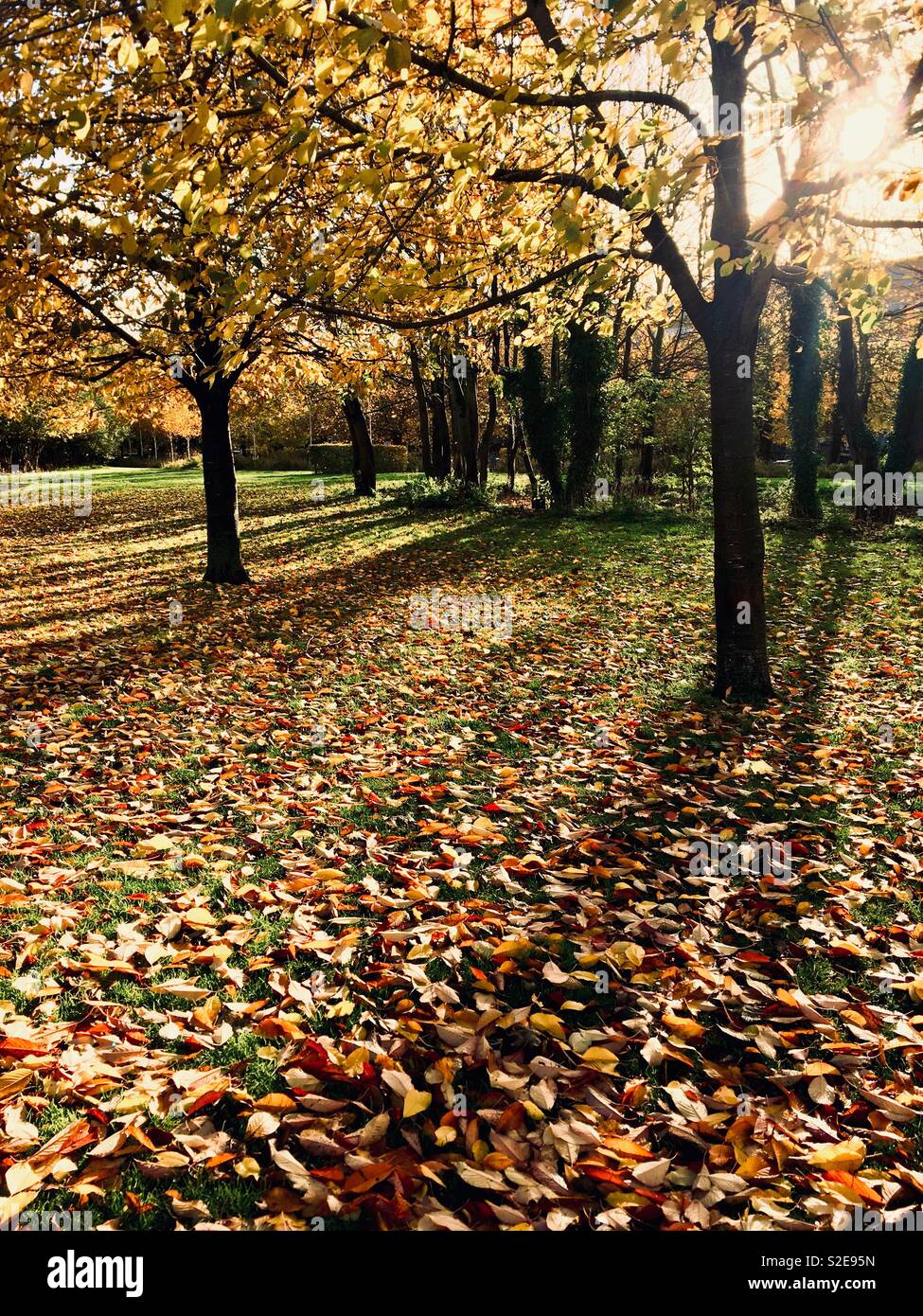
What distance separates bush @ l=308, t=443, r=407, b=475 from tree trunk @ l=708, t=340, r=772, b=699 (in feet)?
130

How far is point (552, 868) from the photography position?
431 cm

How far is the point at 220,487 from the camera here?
1230 centimetres

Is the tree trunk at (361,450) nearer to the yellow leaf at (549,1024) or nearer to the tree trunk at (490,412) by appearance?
the tree trunk at (490,412)

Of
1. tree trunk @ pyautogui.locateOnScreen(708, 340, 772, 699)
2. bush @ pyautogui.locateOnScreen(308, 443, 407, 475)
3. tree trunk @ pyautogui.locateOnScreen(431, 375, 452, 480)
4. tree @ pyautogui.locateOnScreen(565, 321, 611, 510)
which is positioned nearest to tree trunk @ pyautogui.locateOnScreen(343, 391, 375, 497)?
tree trunk @ pyautogui.locateOnScreen(431, 375, 452, 480)

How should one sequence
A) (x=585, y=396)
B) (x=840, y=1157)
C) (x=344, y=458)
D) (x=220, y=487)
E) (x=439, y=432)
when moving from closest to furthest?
(x=840, y=1157), (x=220, y=487), (x=585, y=396), (x=439, y=432), (x=344, y=458)

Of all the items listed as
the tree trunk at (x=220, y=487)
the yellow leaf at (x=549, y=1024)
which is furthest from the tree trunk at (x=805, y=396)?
the yellow leaf at (x=549, y=1024)

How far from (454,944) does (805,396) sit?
20252 mm

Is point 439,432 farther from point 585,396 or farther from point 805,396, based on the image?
point 805,396

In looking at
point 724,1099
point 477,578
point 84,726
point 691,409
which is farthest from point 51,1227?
point 691,409

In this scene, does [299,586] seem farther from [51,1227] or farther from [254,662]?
[51,1227]

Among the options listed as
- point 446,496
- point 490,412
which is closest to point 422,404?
point 490,412

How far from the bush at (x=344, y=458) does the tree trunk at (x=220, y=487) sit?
33067 mm

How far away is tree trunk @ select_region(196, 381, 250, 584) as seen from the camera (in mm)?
11883

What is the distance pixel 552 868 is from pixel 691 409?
1968 cm
